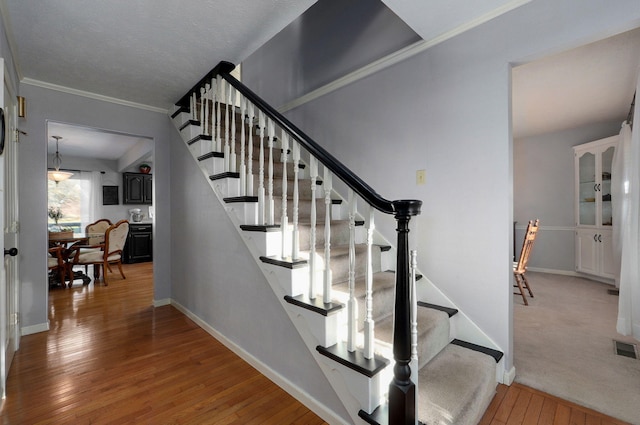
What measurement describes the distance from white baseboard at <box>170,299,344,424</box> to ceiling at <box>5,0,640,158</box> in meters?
2.40

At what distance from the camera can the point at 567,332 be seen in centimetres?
256

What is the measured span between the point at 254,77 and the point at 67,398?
3.98m

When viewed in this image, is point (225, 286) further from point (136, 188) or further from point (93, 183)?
point (93, 183)

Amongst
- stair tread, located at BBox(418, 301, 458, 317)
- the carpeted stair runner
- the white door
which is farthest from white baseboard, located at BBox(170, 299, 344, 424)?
the white door

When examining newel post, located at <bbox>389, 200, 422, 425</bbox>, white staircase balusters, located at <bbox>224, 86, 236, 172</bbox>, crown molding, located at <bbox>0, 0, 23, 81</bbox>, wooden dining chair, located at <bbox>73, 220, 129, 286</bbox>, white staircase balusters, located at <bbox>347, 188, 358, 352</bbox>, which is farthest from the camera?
wooden dining chair, located at <bbox>73, 220, 129, 286</bbox>

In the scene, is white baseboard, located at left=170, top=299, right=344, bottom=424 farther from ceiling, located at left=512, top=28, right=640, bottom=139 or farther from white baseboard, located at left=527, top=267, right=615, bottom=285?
white baseboard, located at left=527, top=267, right=615, bottom=285

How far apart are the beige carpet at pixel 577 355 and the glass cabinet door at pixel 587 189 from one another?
1.53m

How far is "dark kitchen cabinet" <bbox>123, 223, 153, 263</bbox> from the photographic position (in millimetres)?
6477

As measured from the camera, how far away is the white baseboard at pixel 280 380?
160cm

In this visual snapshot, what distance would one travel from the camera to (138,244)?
6.61 metres

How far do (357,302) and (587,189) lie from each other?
5.12 m

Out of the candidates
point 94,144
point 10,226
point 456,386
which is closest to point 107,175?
point 94,144

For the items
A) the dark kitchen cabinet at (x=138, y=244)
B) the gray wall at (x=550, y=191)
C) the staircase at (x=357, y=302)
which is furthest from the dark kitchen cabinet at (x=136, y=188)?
the gray wall at (x=550, y=191)

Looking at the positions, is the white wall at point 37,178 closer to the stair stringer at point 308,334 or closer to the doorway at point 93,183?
the stair stringer at point 308,334
